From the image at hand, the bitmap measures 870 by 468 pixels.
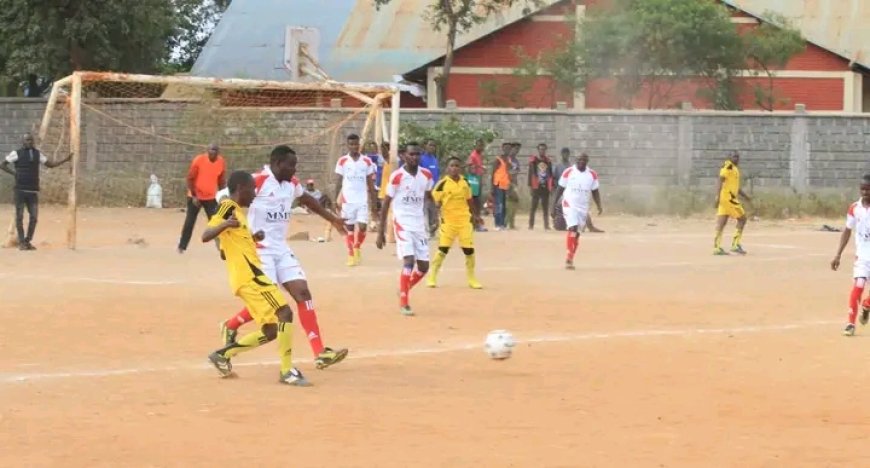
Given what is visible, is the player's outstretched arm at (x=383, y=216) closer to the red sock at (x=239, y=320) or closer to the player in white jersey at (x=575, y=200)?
the player in white jersey at (x=575, y=200)

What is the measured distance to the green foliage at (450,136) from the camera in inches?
1383

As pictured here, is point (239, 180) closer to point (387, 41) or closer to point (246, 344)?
point (246, 344)

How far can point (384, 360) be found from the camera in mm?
12672

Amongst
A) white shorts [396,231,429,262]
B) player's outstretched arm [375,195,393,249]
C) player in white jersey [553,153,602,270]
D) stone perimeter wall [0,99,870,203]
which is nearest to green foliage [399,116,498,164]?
stone perimeter wall [0,99,870,203]

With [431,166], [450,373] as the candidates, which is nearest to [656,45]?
[431,166]

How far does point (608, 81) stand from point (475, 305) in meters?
25.8

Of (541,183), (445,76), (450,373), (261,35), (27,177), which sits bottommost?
(450,373)

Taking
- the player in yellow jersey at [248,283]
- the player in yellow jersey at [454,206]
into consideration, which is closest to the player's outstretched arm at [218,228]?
the player in yellow jersey at [248,283]

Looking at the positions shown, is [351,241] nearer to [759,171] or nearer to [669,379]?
[669,379]

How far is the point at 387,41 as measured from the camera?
50219 mm

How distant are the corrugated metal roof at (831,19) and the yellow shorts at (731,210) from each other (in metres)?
21.8

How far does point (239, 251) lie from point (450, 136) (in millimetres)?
24091

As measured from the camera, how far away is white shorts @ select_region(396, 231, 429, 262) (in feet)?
53.3

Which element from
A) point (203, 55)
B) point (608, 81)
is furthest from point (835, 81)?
point (203, 55)
